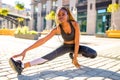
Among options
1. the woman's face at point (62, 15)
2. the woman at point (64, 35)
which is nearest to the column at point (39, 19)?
the woman at point (64, 35)

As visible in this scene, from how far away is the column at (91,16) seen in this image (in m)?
29.7

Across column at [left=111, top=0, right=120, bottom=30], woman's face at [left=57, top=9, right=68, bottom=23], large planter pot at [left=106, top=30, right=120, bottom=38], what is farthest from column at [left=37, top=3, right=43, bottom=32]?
woman's face at [left=57, top=9, right=68, bottom=23]

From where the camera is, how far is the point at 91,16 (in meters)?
30.1

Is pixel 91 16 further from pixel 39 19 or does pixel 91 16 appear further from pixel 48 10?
pixel 39 19

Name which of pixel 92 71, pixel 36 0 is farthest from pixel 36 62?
pixel 36 0

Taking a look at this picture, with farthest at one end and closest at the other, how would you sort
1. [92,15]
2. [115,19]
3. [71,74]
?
[92,15] → [115,19] → [71,74]

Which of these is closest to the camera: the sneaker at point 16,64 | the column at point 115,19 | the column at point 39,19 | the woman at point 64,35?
the sneaker at point 16,64

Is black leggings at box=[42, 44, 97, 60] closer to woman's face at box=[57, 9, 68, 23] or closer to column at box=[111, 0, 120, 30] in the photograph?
woman's face at box=[57, 9, 68, 23]

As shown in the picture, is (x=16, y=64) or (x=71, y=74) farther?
(x=71, y=74)

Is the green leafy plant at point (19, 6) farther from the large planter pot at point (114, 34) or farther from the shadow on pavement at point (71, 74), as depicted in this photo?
the shadow on pavement at point (71, 74)

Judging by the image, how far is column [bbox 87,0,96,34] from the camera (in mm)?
29737

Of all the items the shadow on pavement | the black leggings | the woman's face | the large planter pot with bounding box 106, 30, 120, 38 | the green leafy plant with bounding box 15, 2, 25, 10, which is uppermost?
the green leafy plant with bounding box 15, 2, 25, 10

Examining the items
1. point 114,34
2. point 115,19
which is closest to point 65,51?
point 114,34

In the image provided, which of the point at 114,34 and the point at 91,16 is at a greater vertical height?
the point at 91,16
